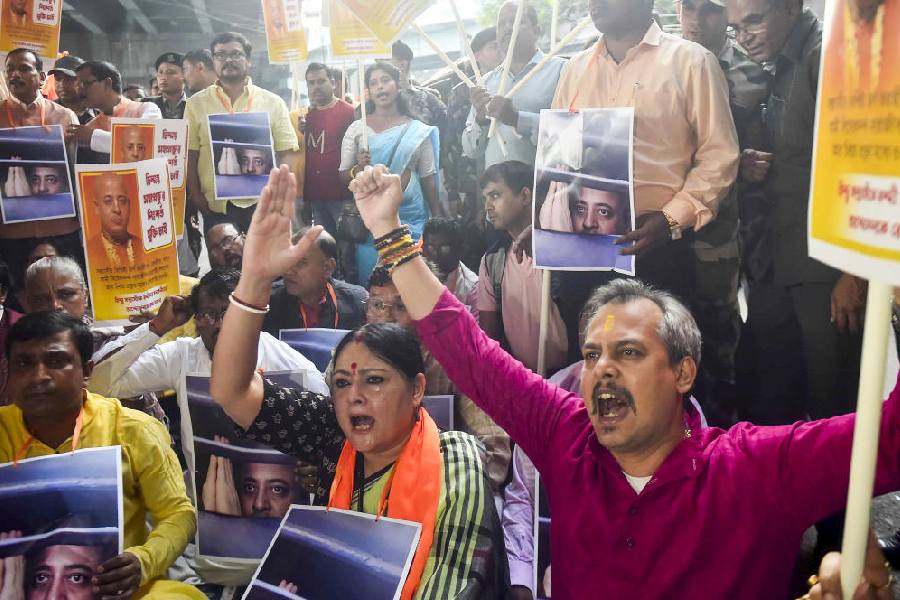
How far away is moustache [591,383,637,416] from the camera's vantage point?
5.98 feet

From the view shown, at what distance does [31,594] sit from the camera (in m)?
2.12

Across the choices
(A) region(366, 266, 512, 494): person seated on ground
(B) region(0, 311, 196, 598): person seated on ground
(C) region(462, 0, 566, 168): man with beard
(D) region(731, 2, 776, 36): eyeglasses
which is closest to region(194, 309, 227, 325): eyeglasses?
(A) region(366, 266, 512, 494): person seated on ground

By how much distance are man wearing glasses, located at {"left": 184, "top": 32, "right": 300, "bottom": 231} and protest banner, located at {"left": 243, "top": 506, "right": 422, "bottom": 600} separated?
2330mm

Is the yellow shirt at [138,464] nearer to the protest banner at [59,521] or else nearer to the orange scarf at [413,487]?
the protest banner at [59,521]

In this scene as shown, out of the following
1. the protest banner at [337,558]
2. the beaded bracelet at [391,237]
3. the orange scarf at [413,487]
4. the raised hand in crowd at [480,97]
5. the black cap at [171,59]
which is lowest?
the protest banner at [337,558]

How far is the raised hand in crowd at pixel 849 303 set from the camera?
8.27ft

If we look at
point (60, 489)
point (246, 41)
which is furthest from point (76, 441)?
point (246, 41)

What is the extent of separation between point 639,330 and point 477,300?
5.02 feet

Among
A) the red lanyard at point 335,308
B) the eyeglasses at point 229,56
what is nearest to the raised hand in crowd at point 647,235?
the red lanyard at point 335,308

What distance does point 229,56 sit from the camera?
4301 mm

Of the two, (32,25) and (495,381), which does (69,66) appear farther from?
(495,381)

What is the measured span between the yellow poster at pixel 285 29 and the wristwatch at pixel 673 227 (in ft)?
6.83

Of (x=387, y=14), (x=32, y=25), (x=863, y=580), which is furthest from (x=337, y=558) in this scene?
(x=32, y=25)

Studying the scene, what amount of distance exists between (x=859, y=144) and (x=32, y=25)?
404 centimetres
